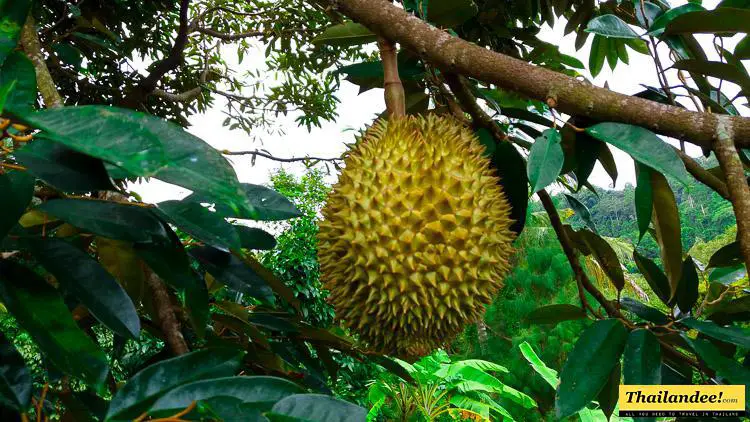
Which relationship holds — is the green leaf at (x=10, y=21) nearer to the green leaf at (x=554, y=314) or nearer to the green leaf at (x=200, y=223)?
the green leaf at (x=200, y=223)

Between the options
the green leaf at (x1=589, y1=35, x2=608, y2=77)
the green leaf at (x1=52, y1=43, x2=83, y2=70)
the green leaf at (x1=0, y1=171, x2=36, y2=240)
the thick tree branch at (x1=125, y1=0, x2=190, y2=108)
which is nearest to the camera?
the green leaf at (x1=0, y1=171, x2=36, y2=240)

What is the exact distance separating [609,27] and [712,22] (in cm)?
14

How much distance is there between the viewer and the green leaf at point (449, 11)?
0.88 meters

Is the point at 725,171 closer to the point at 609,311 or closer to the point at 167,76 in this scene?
the point at 609,311

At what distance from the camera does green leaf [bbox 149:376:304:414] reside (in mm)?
454

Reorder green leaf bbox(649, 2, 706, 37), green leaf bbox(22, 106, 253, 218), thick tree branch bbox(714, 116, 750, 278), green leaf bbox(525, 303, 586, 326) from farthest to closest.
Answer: green leaf bbox(525, 303, 586, 326)
green leaf bbox(649, 2, 706, 37)
thick tree branch bbox(714, 116, 750, 278)
green leaf bbox(22, 106, 253, 218)

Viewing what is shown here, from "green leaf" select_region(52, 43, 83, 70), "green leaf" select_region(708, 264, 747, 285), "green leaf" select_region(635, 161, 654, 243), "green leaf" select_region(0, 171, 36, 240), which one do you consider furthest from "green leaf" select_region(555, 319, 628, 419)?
"green leaf" select_region(52, 43, 83, 70)

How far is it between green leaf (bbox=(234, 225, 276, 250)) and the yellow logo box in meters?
0.48

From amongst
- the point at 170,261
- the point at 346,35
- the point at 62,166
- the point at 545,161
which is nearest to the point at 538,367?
the point at 346,35

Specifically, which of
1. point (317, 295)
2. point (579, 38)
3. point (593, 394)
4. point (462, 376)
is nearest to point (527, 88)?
point (593, 394)

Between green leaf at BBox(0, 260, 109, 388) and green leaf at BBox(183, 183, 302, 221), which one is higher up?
green leaf at BBox(183, 183, 302, 221)

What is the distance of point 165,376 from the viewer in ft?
1.64

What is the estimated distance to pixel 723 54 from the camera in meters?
0.98

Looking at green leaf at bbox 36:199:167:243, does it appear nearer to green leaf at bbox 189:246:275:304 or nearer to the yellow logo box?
green leaf at bbox 189:246:275:304
